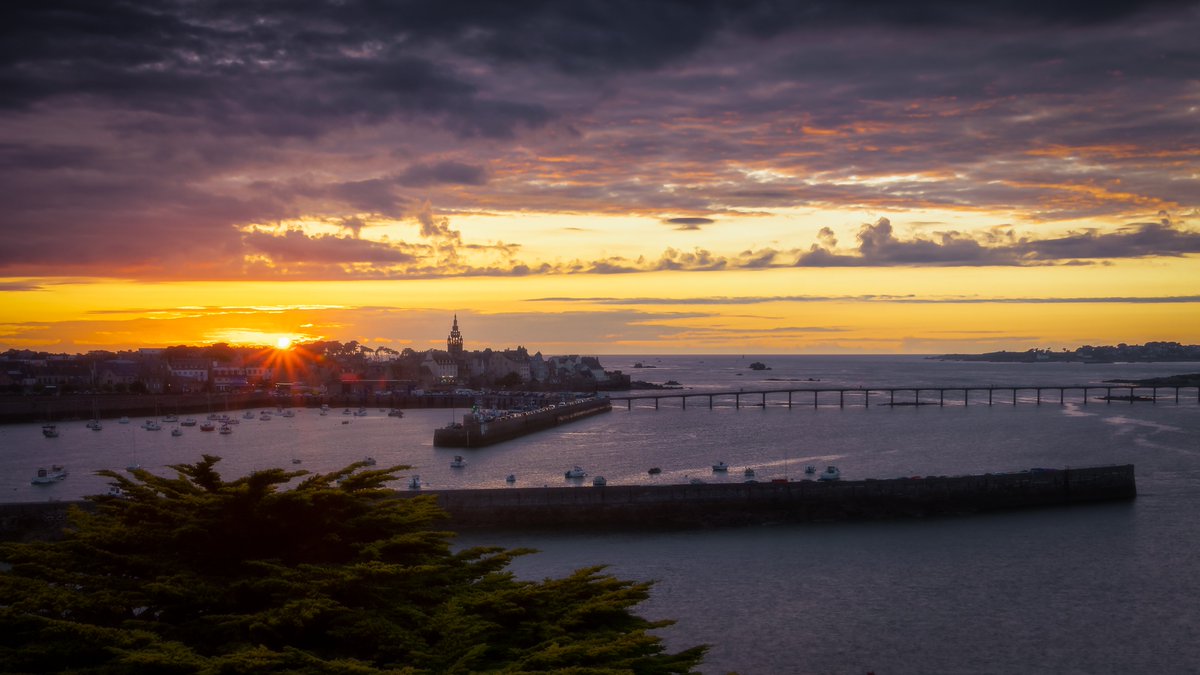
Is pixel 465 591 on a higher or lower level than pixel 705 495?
higher

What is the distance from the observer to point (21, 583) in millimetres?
8867

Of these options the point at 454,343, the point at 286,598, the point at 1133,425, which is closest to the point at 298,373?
the point at 454,343

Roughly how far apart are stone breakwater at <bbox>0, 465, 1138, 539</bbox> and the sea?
2.89 ft

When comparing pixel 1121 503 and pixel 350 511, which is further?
pixel 1121 503

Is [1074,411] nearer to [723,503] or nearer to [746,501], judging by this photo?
[746,501]

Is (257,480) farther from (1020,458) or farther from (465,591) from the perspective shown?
(1020,458)

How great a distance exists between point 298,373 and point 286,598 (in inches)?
5588

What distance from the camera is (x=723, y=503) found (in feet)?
116

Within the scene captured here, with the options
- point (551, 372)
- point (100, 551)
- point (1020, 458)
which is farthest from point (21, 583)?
point (551, 372)

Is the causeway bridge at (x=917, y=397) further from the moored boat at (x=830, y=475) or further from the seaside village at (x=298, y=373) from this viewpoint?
the moored boat at (x=830, y=475)

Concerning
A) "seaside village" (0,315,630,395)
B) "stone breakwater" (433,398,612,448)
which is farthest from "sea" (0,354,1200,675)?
"seaside village" (0,315,630,395)

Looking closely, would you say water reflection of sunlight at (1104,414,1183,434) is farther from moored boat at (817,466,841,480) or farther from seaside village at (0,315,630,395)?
seaside village at (0,315,630,395)

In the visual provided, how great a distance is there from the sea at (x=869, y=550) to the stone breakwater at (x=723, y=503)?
882 millimetres

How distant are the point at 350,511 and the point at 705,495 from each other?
2606 cm
